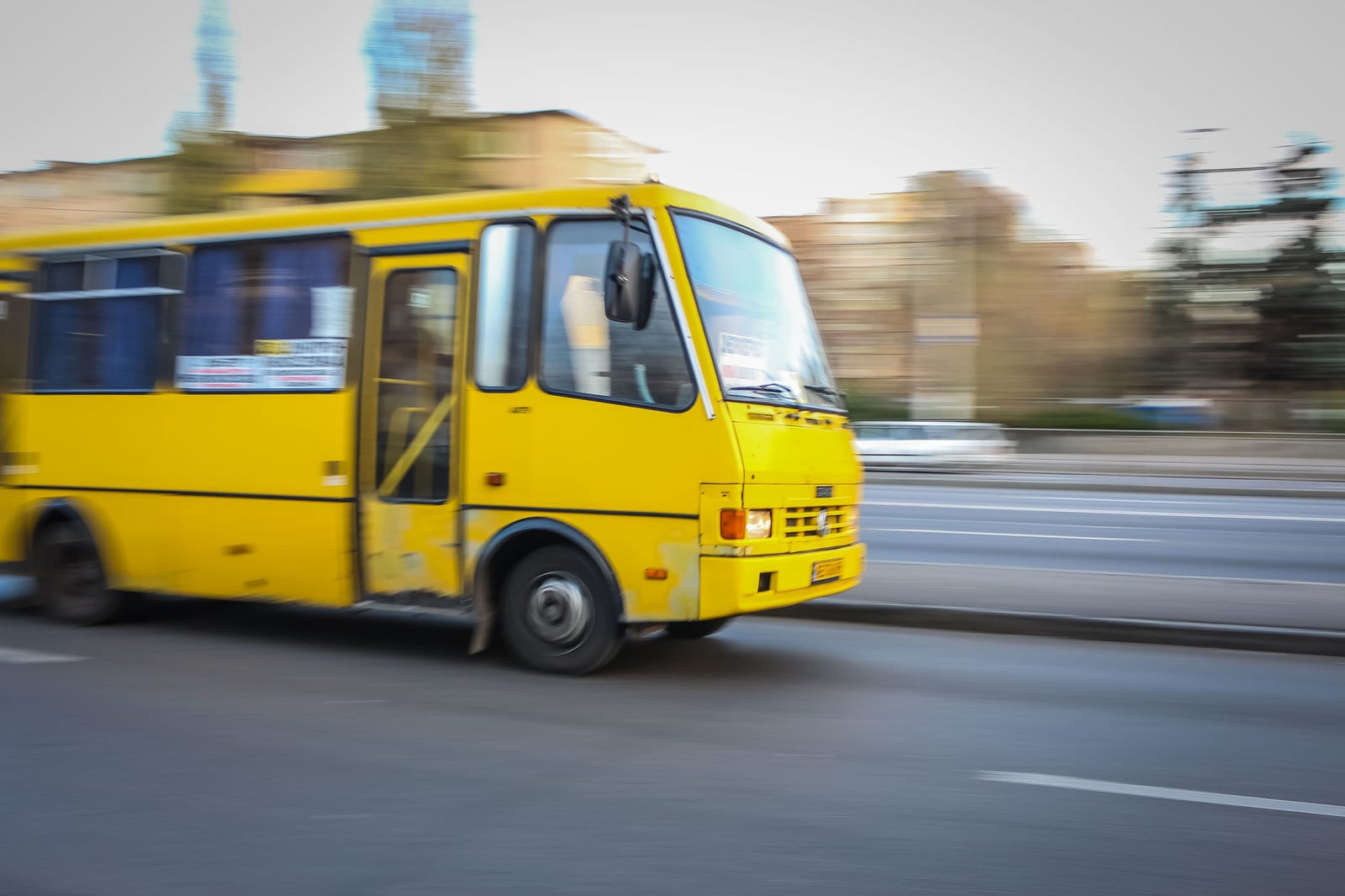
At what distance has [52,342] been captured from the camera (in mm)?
8922

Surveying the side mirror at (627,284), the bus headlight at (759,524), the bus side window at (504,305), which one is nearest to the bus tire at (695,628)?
the bus headlight at (759,524)

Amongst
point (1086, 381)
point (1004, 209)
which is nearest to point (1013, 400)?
point (1086, 381)

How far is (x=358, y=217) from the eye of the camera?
7.54 m

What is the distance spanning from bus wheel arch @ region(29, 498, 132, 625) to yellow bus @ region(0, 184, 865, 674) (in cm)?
2

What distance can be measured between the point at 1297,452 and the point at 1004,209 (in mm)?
22342

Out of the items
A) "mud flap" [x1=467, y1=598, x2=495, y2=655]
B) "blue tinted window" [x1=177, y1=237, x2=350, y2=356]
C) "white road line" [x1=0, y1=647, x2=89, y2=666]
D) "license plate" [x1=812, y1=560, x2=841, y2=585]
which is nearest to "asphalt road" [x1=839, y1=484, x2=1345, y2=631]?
"license plate" [x1=812, y1=560, x2=841, y2=585]

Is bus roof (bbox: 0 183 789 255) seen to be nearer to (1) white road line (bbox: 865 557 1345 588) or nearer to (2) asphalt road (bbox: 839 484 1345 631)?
(2) asphalt road (bbox: 839 484 1345 631)

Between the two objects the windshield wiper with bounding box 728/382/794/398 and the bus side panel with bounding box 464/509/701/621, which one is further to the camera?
the windshield wiper with bounding box 728/382/794/398

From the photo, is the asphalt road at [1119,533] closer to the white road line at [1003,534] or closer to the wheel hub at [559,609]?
the white road line at [1003,534]

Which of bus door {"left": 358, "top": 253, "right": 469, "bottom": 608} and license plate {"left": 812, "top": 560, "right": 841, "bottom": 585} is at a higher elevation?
bus door {"left": 358, "top": 253, "right": 469, "bottom": 608}

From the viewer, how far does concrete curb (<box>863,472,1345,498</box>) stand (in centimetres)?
2125

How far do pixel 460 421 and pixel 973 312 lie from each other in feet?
126

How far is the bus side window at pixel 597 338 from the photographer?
647 centimetres

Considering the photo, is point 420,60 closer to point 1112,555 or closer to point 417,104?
point 417,104
